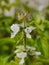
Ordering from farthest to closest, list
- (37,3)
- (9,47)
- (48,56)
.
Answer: (37,3), (9,47), (48,56)

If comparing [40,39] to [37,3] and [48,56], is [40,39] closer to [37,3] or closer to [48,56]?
[48,56]

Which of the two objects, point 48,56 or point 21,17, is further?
point 48,56

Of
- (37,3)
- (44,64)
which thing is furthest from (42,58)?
(37,3)

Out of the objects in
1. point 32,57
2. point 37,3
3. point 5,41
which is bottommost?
point 32,57

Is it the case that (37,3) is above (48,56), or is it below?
above

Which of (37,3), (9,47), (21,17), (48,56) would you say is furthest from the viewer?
(37,3)

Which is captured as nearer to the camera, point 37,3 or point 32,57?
point 32,57

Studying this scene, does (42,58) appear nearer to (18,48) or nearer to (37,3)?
(18,48)

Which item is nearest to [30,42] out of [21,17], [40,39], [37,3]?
[40,39]

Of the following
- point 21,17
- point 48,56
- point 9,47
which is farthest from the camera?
→ point 9,47
